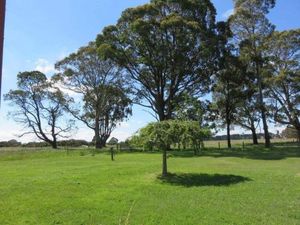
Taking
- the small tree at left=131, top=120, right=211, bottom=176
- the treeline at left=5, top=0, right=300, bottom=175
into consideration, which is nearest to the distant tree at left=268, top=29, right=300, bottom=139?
the treeline at left=5, top=0, right=300, bottom=175

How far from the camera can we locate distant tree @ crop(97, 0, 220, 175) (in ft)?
151

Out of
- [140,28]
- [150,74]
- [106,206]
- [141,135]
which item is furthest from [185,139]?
[150,74]

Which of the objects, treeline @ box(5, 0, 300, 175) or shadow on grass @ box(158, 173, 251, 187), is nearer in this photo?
shadow on grass @ box(158, 173, 251, 187)

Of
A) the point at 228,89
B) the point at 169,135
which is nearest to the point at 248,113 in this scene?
the point at 228,89

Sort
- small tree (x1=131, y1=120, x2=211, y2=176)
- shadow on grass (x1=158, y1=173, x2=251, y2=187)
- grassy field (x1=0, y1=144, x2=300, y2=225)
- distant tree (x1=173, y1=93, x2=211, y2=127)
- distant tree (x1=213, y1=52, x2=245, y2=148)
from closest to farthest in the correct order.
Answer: grassy field (x1=0, y1=144, x2=300, y2=225), shadow on grass (x1=158, y1=173, x2=251, y2=187), small tree (x1=131, y1=120, x2=211, y2=176), distant tree (x1=173, y1=93, x2=211, y2=127), distant tree (x1=213, y1=52, x2=245, y2=148)

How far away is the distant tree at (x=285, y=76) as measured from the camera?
5650 centimetres

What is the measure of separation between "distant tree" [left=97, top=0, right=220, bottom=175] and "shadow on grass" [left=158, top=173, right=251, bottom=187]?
26563mm

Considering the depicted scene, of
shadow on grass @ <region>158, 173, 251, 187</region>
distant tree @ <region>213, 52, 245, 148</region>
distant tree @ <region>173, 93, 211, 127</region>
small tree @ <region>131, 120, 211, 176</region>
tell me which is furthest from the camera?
distant tree @ <region>213, 52, 245, 148</region>

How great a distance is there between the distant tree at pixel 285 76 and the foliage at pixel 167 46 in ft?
39.2

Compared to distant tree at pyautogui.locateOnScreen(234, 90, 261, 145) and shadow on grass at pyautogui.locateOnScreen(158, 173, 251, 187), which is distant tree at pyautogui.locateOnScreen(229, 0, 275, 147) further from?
shadow on grass at pyautogui.locateOnScreen(158, 173, 251, 187)

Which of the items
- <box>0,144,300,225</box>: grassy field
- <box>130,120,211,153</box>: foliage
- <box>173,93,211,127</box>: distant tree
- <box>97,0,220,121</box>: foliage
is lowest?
<box>0,144,300,225</box>: grassy field

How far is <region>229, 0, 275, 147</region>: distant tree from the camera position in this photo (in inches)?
2143

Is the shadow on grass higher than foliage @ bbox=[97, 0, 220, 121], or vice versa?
foliage @ bbox=[97, 0, 220, 121]

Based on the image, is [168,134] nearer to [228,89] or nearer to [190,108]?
[190,108]
